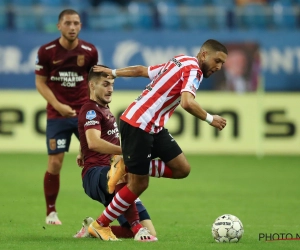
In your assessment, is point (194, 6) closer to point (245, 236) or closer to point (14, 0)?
point (14, 0)

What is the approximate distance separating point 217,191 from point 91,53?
11.7 ft

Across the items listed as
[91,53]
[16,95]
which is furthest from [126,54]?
[91,53]

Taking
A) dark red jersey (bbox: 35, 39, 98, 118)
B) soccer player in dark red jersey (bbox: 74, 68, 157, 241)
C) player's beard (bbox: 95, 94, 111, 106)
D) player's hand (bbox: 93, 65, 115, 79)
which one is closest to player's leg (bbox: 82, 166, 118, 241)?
soccer player in dark red jersey (bbox: 74, 68, 157, 241)

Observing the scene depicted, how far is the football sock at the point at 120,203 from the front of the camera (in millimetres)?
7121

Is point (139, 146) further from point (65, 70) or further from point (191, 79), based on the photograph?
point (65, 70)

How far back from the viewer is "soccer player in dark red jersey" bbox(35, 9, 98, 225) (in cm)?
924

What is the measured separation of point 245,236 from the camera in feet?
25.3

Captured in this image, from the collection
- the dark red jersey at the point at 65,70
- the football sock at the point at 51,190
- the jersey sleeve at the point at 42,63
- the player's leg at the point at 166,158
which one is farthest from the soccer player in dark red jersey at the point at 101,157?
the jersey sleeve at the point at 42,63

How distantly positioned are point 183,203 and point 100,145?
3595 mm

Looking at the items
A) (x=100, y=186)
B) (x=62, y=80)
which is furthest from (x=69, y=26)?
(x=100, y=186)

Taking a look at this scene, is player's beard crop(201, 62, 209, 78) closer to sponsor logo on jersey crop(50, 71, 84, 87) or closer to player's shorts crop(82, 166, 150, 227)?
player's shorts crop(82, 166, 150, 227)

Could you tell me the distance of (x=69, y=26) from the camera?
9.27 meters

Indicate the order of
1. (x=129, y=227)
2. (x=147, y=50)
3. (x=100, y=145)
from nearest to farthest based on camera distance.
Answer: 1. (x=100, y=145)
2. (x=129, y=227)
3. (x=147, y=50)

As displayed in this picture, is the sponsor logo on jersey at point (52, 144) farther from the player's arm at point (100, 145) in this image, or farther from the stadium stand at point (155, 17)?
the stadium stand at point (155, 17)
